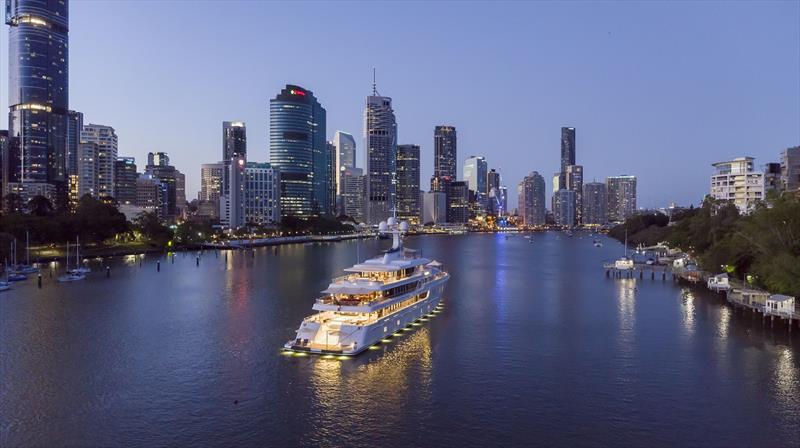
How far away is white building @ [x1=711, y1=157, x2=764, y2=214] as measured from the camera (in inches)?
5468

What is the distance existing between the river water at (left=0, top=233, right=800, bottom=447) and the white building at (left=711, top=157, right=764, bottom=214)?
9915cm

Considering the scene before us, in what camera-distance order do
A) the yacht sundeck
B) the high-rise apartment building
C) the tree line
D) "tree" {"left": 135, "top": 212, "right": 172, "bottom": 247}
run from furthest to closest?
1. "tree" {"left": 135, "top": 212, "right": 172, "bottom": 247}
2. the high-rise apartment building
3. the tree line
4. the yacht sundeck

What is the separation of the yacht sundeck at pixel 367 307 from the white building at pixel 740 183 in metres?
116

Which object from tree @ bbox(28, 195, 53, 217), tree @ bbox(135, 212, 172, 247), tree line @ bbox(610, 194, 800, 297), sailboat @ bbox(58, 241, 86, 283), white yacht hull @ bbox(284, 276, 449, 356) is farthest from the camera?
tree @ bbox(135, 212, 172, 247)

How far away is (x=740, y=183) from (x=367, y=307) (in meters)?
138

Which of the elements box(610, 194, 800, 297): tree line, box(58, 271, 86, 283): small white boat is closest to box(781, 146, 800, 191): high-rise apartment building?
box(610, 194, 800, 297): tree line

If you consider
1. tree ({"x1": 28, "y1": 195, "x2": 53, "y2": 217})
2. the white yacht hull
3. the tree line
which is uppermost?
tree ({"x1": 28, "y1": 195, "x2": 53, "y2": 217})

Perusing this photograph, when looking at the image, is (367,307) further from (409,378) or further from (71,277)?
(71,277)

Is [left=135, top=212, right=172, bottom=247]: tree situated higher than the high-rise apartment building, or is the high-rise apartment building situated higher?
the high-rise apartment building

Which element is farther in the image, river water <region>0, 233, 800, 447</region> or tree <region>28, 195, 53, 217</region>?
tree <region>28, 195, 53, 217</region>

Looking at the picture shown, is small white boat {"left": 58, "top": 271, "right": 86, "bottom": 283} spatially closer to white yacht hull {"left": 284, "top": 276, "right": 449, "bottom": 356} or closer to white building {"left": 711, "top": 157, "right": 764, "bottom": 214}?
white yacht hull {"left": 284, "top": 276, "right": 449, "bottom": 356}

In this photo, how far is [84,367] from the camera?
1344 inches

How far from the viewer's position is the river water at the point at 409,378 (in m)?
25.1

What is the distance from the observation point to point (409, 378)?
105ft
